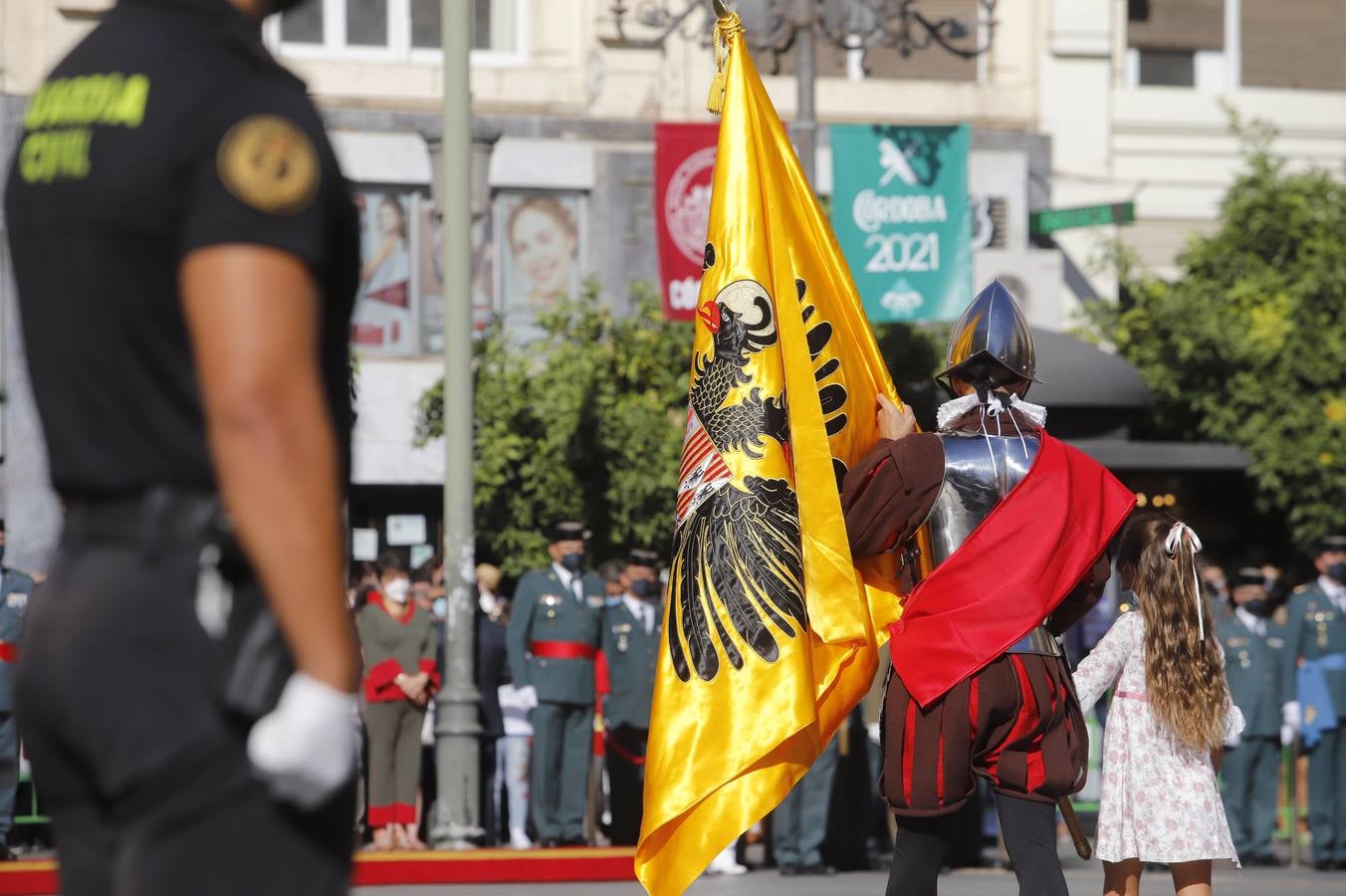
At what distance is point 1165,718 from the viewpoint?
24.4 ft

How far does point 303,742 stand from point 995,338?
14.0 ft

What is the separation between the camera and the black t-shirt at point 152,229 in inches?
91.8

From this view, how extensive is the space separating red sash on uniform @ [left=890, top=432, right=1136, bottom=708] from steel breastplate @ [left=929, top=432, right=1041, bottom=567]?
32 mm

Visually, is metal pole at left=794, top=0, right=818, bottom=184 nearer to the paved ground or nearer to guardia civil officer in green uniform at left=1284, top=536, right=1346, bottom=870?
the paved ground

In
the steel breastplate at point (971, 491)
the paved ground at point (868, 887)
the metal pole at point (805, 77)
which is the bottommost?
the paved ground at point (868, 887)

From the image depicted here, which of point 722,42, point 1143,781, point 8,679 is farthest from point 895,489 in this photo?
point 8,679

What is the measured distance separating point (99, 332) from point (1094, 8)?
837 inches

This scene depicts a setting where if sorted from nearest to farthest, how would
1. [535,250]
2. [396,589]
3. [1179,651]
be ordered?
1. [1179,651]
2. [396,589]
3. [535,250]

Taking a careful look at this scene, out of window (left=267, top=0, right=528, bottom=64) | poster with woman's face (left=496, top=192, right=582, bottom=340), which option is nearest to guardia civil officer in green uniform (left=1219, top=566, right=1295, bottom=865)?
poster with woman's face (left=496, top=192, right=582, bottom=340)

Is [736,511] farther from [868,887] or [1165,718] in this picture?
[868,887]

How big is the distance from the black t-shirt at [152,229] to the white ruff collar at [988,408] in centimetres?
392

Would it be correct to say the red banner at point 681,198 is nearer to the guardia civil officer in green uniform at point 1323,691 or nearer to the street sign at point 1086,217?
the street sign at point 1086,217

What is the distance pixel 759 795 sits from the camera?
6.27 metres

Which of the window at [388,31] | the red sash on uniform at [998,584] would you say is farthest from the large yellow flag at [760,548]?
the window at [388,31]
